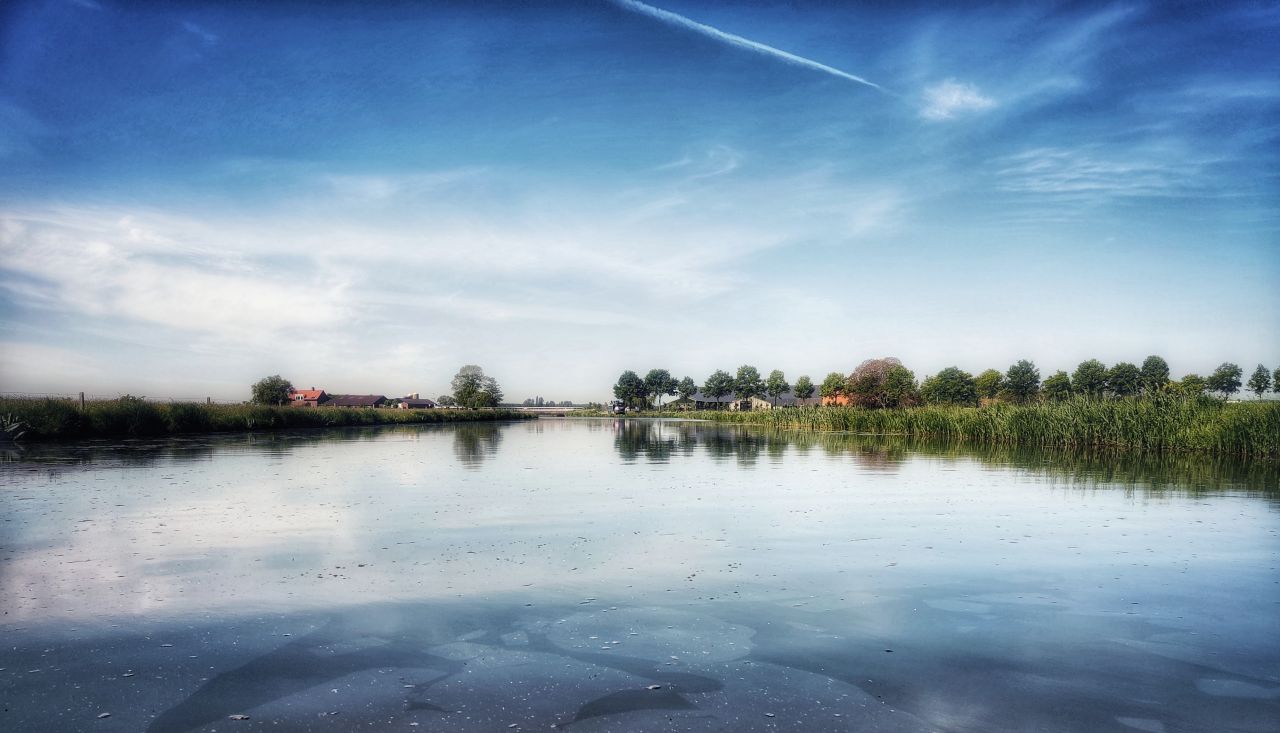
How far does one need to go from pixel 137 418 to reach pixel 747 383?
389 feet

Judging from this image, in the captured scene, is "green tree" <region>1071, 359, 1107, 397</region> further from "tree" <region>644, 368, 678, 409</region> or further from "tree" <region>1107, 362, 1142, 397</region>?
"tree" <region>644, 368, 678, 409</region>

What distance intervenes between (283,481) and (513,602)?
1169cm

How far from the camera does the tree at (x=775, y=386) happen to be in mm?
135875

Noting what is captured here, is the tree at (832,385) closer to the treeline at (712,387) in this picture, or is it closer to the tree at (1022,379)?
the treeline at (712,387)

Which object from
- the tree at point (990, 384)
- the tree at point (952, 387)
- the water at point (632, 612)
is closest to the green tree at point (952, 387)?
the tree at point (952, 387)

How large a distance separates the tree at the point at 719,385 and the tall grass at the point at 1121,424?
347 feet

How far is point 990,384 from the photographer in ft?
438

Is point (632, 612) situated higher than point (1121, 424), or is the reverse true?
point (1121, 424)

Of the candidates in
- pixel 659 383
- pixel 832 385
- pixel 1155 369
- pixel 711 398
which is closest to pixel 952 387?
pixel 832 385

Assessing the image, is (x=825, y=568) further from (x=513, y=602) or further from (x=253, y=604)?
(x=253, y=604)

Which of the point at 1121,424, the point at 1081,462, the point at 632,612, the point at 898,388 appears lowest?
the point at 1081,462

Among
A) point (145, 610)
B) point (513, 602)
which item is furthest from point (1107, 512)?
point (145, 610)

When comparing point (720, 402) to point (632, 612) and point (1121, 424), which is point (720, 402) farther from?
point (632, 612)

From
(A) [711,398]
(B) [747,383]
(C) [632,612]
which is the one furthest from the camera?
(A) [711,398]
